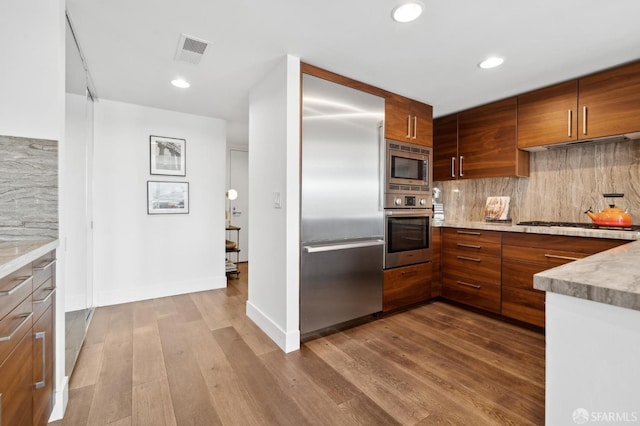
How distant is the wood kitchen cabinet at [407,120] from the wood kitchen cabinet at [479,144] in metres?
0.40

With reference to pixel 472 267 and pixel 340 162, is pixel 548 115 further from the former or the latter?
pixel 340 162

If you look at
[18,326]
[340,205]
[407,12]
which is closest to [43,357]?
[18,326]

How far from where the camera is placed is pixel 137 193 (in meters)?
3.40

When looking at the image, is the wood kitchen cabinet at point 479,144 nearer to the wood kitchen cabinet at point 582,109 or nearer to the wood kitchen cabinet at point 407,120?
the wood kitchen cabinet at point 582,109

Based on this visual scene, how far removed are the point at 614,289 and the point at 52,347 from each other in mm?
2278

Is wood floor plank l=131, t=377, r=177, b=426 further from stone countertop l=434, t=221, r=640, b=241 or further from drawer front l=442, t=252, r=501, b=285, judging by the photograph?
stone countertop l=434, t=221, r=640, b=241

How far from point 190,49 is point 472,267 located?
329 cm

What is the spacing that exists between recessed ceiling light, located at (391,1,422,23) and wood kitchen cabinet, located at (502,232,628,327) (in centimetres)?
211

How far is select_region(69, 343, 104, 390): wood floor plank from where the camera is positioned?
1834 mm

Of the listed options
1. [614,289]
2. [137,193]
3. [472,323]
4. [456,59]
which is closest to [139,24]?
[137,193]

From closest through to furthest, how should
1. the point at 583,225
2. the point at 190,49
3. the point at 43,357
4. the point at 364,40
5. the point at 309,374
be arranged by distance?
the point at 43,357 < the point at 309,374 < the point at 364,40 < the point at 190,49 < the point at 583,225

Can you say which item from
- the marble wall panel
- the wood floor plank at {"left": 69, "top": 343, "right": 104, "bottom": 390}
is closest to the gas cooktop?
the marble wall panel

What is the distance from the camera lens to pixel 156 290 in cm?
349

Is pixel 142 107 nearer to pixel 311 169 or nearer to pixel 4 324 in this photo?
pixel 311 169
